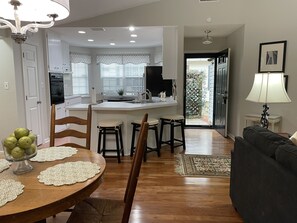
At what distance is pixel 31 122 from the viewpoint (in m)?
4.47

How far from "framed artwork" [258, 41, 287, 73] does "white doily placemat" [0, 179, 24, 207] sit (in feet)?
14.2

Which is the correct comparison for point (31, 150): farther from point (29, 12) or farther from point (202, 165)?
point (202, 165)

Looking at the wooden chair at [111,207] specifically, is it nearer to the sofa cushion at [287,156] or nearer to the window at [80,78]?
the sofa cushion at [287,156]

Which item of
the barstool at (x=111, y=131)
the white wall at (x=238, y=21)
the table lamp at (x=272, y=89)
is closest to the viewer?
the table lamp at (x=272, y=89)

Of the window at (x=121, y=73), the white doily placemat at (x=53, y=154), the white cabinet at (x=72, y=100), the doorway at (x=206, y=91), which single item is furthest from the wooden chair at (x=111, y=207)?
the window at (x=121, y=73)

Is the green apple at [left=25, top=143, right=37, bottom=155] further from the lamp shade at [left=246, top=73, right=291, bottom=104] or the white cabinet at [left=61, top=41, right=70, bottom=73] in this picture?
the white cabinet at [left=61, top=41, right=70, bottom=73]

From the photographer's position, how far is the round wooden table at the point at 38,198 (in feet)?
3.40

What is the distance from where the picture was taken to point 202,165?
3605 millimetres

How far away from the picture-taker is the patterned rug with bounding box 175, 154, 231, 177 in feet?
10.9

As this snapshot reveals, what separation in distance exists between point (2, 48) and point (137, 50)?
479 centimetres

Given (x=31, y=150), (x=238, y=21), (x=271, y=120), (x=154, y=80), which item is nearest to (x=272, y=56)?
(x=238, y=21)

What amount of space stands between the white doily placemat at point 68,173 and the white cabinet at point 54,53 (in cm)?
409

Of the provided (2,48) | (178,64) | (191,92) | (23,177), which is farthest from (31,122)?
(191,92)

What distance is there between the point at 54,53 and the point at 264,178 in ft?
16.6
